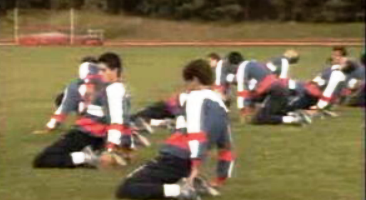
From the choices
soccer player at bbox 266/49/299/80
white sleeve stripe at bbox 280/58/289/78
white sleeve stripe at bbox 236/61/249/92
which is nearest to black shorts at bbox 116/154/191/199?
white sleeve stripe at bbox 236/61/249/92

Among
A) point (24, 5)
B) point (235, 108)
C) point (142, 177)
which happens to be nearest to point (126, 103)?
point (142, 177)

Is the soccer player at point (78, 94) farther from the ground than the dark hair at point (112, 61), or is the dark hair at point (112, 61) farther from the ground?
the dark hair at point (112, 61)

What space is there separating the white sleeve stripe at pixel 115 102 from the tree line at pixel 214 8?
1374 mm

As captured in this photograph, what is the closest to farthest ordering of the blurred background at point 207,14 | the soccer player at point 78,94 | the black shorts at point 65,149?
1. the blurred background at point 207,14
2. the black shorts at point 65,149
3. the soccer player at point 78,94

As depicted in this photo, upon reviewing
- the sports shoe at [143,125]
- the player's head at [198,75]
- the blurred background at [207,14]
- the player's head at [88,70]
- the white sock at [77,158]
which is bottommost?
the sports shoe at [143,125]

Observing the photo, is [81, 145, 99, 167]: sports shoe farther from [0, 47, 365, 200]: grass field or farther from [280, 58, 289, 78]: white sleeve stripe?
[280, 58, 289, 78]: white sleeve stripe

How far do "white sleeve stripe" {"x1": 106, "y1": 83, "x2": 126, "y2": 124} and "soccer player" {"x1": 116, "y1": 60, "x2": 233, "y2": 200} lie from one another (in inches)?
46.8

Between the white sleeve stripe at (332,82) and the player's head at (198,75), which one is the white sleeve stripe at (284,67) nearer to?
the white sleeve stripe at (332,82)

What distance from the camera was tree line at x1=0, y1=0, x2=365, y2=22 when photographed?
3.63 m

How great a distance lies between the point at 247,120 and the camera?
13.3 m

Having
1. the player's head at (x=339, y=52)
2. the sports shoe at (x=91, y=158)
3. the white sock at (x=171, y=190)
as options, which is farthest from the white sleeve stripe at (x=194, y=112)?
the sports shoe at (x=91, y=158)

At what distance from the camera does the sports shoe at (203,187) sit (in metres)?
6.65

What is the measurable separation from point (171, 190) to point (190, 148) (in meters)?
0.53

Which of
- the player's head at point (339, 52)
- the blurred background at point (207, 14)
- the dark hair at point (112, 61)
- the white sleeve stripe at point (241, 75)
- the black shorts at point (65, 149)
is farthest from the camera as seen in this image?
→ the white sleeve stripe at point (241, 75)
